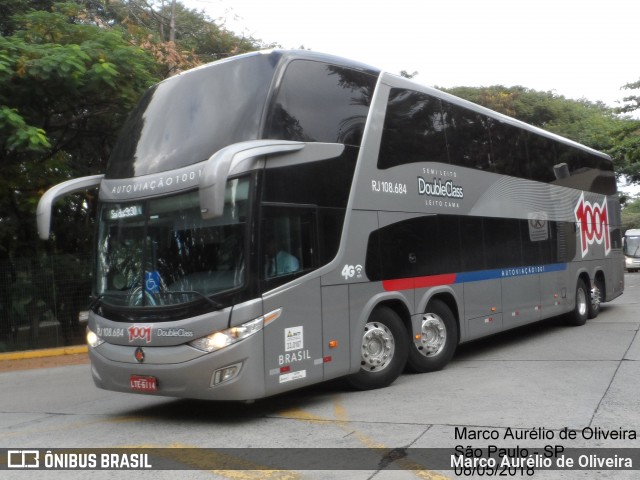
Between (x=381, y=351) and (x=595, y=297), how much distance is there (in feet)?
32.5

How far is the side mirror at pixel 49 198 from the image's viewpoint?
802cm

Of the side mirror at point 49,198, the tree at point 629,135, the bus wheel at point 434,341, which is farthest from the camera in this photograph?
the tree at point 629,135

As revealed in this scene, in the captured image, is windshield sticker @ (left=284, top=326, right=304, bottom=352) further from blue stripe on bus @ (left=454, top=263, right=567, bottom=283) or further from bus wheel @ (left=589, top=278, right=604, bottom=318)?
bus wheel @ (left=589, top=278, right=604, bottom=318)

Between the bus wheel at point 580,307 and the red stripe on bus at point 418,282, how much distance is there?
628cm

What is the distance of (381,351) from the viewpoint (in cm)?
927

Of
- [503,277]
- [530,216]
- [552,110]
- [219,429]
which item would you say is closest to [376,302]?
[219,429]

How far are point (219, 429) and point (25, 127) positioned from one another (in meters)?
7.52

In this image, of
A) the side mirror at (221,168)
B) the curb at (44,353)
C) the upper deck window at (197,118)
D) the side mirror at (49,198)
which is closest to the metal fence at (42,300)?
the curb at (44,353)

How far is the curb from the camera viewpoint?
1527 cm

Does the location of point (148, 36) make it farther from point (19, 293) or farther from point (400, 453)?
point (400, 453)

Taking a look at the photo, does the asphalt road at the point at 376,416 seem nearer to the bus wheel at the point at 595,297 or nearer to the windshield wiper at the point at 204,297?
the windshield wiper at the point at 204,297

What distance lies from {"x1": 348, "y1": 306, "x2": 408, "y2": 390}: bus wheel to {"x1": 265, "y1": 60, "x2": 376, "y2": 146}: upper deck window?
2.32 meters

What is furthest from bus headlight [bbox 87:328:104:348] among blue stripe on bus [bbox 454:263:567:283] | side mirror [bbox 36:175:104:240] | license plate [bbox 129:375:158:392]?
blue stripe on bus [bbox 454:263:567:283]

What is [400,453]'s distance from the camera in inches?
244
